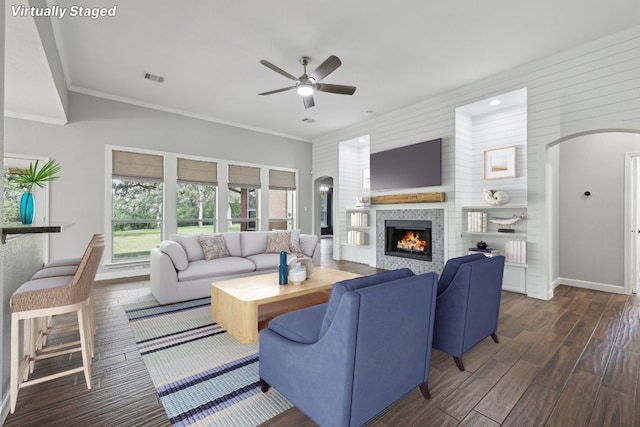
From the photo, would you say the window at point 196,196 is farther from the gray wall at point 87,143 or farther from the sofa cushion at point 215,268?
the sofa cushion at point 215,268

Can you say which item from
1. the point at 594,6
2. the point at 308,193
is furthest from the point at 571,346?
the point at 308,193

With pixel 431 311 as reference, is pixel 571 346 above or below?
below

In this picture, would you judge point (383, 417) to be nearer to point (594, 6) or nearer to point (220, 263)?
point (220, 263)

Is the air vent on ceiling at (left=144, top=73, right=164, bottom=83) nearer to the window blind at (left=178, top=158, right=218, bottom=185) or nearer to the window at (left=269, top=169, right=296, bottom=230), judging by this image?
the window blind at (left=178, top=158, right=218, bottom=185)

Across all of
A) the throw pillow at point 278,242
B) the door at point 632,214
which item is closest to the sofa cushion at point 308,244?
the throw pillow at point 278,242

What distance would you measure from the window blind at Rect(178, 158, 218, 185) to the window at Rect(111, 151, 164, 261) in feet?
1.28

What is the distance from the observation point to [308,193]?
8016 millimetres

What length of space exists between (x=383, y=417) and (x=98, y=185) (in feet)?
18.7

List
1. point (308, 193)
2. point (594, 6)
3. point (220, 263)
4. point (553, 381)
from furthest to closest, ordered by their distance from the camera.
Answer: point (308, 193) < point (220, 263) < point (594, 6) < point (553, 381)

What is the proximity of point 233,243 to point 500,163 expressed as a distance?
4.55 m

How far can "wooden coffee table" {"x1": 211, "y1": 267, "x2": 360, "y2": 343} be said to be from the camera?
2596 mm

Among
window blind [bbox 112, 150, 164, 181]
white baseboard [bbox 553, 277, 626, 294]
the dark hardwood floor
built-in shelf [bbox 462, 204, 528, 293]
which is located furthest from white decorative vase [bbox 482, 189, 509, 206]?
window blind [bbox 112, 150, 164, 181]

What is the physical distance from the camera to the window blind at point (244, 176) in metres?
6.74

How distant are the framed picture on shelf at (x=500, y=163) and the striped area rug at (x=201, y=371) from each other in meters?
4.51
